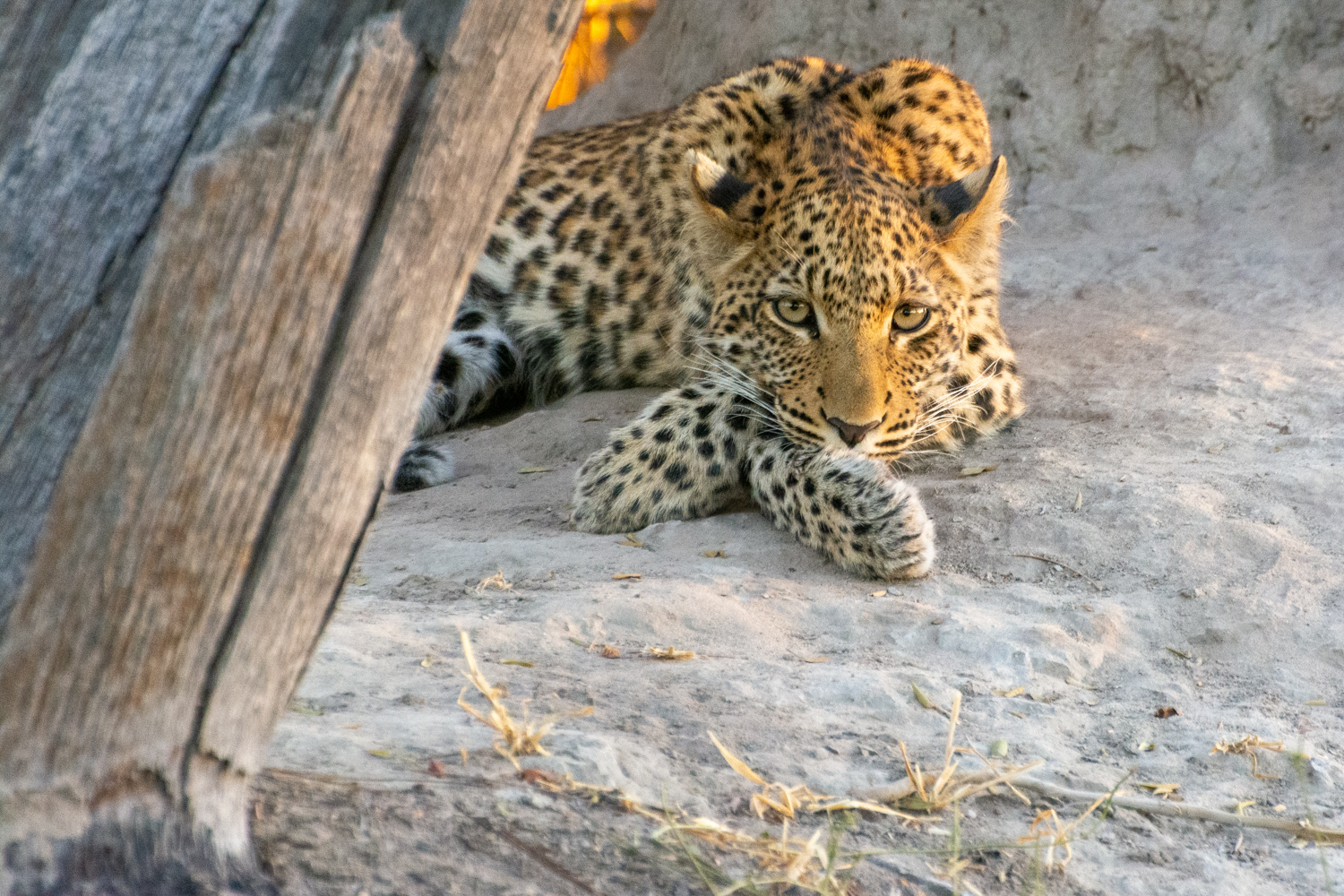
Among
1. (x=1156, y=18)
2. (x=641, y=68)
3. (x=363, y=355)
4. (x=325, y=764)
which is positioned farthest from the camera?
(x=641, y=68)

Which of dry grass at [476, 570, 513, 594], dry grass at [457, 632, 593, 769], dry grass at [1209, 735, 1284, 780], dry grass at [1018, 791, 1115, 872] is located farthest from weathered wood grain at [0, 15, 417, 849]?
dry grass at [1209, 735, 1284, 780]

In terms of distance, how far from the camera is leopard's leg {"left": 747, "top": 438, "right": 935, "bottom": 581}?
12.0 ft

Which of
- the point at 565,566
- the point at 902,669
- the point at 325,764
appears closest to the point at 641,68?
the point at 565,566

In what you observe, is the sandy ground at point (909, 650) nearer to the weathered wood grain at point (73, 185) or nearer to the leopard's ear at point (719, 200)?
the weathered wood grain at point (73, 185)

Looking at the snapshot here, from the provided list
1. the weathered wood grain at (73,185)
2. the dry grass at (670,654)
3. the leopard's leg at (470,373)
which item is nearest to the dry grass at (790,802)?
the dry grass at (670,654)

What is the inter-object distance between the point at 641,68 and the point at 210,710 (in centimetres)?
843

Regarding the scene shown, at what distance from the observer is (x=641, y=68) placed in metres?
9.46

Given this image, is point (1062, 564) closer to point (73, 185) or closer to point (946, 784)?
point (946, 784)

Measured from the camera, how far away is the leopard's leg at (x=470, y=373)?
5785 mm

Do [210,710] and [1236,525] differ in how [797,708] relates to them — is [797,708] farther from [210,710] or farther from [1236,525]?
[1236,525]

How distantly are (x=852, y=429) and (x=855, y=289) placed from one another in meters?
0.51

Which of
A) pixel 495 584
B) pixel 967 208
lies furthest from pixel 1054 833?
pixel 967 208

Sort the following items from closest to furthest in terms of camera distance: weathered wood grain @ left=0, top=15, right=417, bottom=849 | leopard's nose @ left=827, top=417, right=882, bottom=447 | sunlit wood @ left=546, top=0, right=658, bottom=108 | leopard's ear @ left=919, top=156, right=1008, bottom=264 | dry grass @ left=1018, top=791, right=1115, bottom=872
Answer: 1. weathered wood grain @ left=0, top=15, right=417, bottom=849
2. dry grass @ left=1018, top=791, right=1115, bottom=872
3. leopard's nose @ left=827, top=417, right=882, bottom=447
4. leopard's ear @ left=919, top=156, right=1008, bottom=264
5. sunlit wood @ left=546, top=0, right=658, bottom=108

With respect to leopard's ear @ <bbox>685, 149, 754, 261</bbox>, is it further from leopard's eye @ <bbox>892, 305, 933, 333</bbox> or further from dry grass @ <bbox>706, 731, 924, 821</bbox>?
dry grass @ <bbox>706, 731, 924, 821</bbox>
